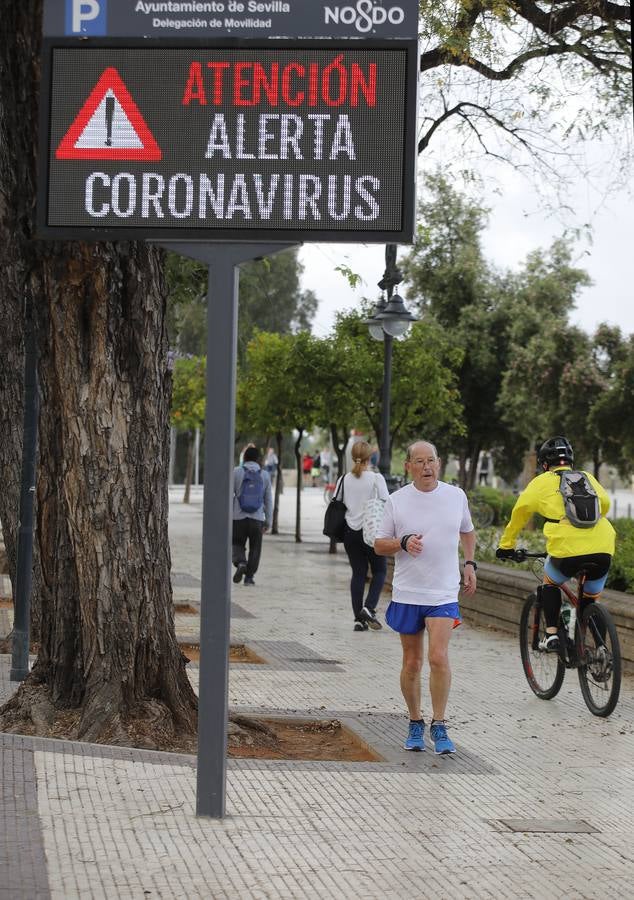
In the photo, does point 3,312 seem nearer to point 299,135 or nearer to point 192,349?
point 299,135

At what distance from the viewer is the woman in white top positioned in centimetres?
1377

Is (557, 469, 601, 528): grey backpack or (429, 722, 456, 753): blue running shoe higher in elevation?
(557, 469, 601, 528): grey backpack

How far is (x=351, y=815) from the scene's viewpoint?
6117 mm

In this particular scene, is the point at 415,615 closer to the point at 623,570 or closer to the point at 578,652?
the point at 578,652

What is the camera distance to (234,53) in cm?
583

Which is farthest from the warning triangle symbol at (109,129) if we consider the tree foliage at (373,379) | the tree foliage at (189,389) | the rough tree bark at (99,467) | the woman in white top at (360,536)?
the tree foliage at (189,389)

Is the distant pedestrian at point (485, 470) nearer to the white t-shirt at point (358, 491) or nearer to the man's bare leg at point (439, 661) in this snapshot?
the white t-shirt at point (358, 491)

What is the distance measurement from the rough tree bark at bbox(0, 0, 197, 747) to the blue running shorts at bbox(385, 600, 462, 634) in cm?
122

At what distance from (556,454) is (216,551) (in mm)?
4187

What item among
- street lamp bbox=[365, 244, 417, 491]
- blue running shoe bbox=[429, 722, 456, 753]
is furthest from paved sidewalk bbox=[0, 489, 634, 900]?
street lamp bbox=[365, 244, 417, 491]

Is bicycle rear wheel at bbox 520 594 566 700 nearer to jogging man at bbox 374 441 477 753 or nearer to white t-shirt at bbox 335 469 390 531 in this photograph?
jogging man at bbox 374 441 477 753

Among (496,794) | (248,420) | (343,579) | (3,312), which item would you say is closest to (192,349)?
(248,420)

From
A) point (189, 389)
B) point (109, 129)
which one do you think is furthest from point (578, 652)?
point (189, 389)

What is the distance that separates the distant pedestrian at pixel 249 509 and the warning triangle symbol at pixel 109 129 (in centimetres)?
1183
